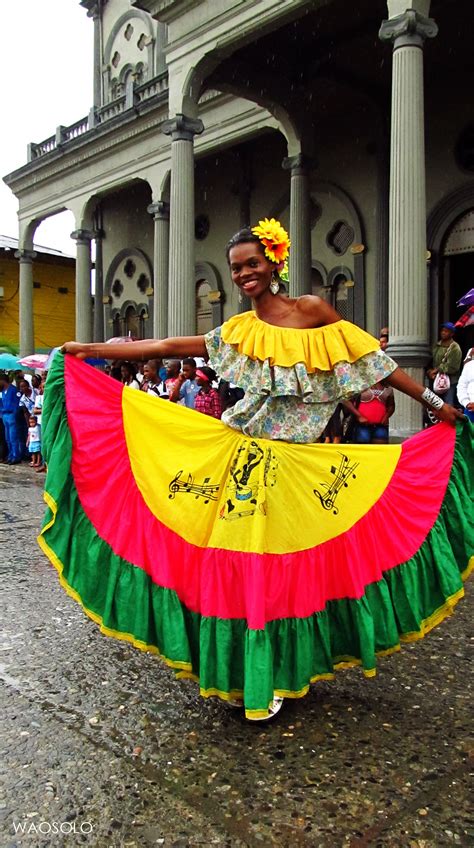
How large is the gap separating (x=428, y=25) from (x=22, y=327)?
1582 centimetres

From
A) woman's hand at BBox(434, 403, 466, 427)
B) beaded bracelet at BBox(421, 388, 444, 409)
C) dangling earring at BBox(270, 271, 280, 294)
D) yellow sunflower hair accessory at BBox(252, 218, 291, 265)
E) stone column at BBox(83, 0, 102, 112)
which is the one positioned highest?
stone column at BBox(83, 0, 102, 112)

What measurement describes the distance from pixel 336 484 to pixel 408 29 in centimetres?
807

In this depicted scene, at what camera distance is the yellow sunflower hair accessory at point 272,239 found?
3014mm

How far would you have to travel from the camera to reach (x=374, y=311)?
47.9 feet

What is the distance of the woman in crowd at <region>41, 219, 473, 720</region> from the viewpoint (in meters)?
2.79

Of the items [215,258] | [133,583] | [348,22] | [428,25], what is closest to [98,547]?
[133,583]

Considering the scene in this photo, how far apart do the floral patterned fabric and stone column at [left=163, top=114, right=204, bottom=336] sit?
32.6 ft

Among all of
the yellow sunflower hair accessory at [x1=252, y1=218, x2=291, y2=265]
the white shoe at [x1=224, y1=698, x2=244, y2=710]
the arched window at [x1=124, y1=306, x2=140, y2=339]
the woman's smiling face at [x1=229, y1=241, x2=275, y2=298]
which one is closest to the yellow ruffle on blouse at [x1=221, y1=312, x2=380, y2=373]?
the woman's smiling face at [x1=229, y1=241, x2=275, y2=298]

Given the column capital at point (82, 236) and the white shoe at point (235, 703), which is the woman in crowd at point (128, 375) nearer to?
the white shoe at point (235, 703)

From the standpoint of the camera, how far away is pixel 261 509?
9.28 feet

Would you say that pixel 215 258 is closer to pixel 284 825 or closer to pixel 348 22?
pixel 348 22

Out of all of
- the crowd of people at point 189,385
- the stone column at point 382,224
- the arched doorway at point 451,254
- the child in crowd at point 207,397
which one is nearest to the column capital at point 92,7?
the stone column at point 382,224

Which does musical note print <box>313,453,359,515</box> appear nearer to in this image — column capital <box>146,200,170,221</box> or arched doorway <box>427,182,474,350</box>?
arched doorway <box>427,182,474,350</box>

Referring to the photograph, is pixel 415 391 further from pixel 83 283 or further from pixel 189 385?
pixel 83 283
